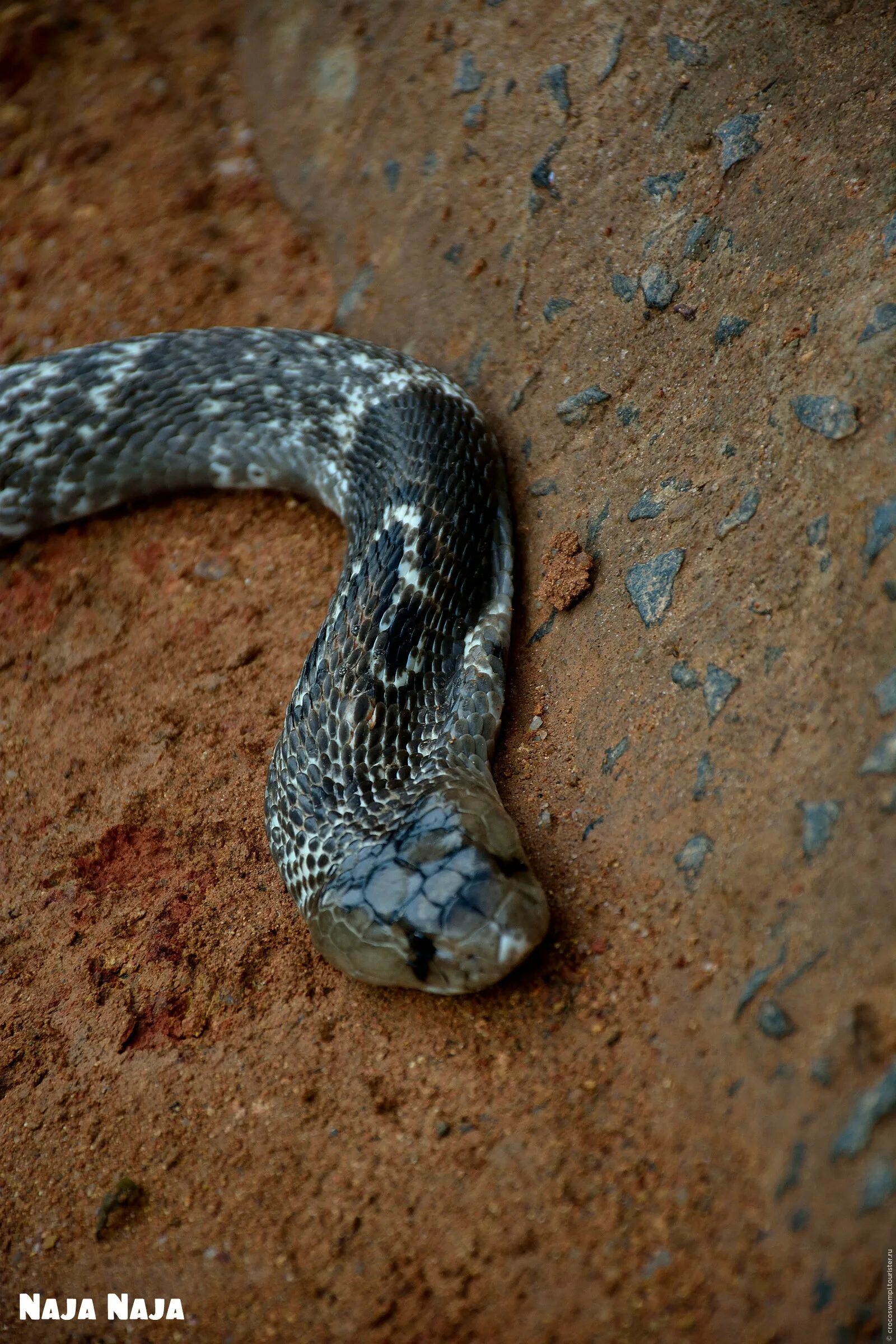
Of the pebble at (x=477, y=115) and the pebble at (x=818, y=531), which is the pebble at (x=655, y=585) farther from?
the pebble at (x=477, y=115)

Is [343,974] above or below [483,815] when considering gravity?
below

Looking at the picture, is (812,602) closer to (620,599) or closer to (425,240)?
(620,599)

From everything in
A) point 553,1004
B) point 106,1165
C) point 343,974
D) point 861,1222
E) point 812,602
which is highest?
point 812,602

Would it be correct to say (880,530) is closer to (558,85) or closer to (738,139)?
(738,139)

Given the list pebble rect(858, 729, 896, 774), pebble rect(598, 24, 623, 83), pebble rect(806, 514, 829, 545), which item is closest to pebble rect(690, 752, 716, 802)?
pebble rect(858, 729, 896, 774)

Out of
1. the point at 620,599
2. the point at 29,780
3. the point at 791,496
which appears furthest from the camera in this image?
the point at 29,780

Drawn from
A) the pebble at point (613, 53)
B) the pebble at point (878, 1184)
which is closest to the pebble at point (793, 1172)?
the pebble at point (878, 1184)

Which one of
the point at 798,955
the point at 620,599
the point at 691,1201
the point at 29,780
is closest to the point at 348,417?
the point at 620,599
